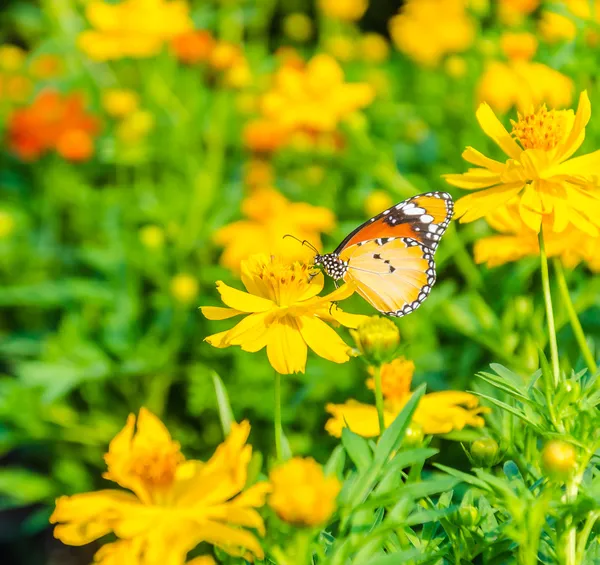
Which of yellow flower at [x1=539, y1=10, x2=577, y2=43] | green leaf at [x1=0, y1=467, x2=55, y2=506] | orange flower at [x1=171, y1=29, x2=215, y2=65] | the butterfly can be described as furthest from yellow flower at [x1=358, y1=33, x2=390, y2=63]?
the butterfly

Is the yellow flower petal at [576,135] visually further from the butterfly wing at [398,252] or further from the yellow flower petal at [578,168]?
the butterfly wing at [398,252]

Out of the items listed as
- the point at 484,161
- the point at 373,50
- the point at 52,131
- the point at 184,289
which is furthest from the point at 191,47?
the point at 484,161

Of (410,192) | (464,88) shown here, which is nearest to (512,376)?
(410,192)

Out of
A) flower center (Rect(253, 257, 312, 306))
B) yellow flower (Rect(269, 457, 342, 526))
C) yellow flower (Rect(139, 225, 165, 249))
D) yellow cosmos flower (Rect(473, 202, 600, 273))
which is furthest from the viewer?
yellow flower (Rect(139, 225, 165, 249))

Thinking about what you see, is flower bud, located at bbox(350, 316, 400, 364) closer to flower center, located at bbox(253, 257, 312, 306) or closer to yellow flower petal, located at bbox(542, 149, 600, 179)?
flower center, located at bbox(253, 257, 312, 306)

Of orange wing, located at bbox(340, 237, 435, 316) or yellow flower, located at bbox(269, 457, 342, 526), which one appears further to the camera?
orange wing, located at bbox(340, 237, 435, 316)

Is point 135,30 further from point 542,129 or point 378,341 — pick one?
point 378,341
